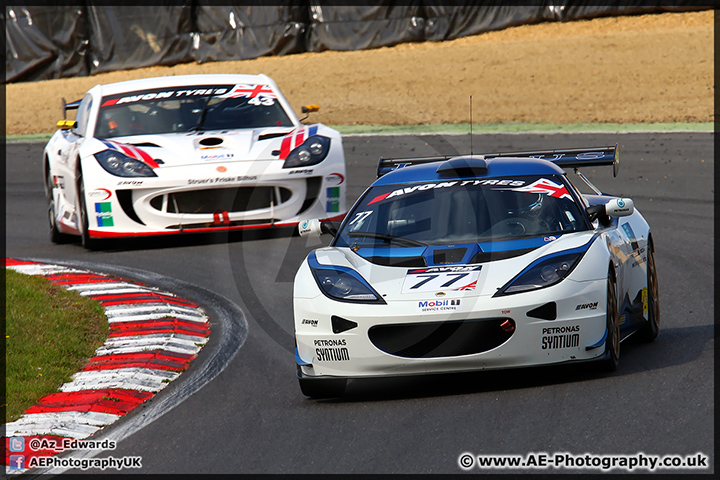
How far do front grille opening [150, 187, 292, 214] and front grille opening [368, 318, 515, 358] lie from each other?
484 centimetres

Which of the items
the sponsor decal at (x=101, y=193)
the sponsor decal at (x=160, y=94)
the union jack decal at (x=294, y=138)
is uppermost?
the sponsor decal at (x=160, y=94)

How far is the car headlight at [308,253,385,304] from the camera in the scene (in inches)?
203

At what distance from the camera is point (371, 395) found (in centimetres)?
539

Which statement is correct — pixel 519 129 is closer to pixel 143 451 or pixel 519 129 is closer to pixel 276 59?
pixel 276 59

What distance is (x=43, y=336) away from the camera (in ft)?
22.1

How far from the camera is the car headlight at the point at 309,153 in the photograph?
32.0 ft

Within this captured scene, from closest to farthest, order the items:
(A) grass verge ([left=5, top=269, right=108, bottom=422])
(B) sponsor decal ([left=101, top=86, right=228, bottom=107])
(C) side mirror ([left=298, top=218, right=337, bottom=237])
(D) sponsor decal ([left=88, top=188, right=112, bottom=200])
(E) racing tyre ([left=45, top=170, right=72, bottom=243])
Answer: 1. (A) grass verge ([left=5, top=269, right=108, bottom=422])
2. (C) side mirror ([left=298, top=218, right=337, bottom=237])
3. (D) sponsor decal ([left=88, top=188, right=112, bottom=200])
4. (B) sponsor decal ([left=101, top=86, right=228, bottom=107])
5. (E) racing tyre ([left=45, top=170, right=72, bottom=243])

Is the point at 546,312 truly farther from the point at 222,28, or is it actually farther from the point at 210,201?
the point at 222,28

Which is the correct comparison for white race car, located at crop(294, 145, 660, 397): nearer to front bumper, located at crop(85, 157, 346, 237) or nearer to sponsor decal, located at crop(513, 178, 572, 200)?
sponsor decal, located at crop(513, 178, 572, 200)

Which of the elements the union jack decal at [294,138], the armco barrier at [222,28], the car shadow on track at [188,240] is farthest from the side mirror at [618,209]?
the armco barrier at [222,28]

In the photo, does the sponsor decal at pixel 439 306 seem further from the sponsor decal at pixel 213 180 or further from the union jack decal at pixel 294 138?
the union jack decal at pixel 294 138

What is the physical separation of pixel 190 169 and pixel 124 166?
611mm

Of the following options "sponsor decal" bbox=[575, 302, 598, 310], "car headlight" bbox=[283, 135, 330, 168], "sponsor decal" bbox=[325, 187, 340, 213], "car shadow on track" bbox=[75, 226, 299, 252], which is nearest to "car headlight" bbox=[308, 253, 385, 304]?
"sponsor decal" bbox=[575, 302, 598, 310]

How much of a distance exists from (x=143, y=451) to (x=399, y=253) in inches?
66.1
